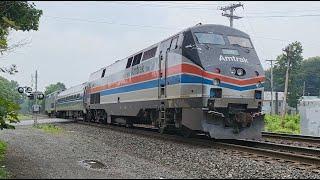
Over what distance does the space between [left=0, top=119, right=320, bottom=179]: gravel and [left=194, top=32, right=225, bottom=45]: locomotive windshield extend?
3724 mm

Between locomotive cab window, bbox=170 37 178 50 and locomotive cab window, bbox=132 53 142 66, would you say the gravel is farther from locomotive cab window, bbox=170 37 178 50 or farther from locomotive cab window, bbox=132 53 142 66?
locomotive cab window, bbox=132 53 142 66

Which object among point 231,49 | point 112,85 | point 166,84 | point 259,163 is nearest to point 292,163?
point 259,163

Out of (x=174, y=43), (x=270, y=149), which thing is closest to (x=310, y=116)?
(x=270, y=149)

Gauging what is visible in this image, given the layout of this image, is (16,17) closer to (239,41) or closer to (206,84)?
(206,84)

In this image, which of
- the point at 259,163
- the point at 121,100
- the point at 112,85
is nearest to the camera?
the point at 259,163

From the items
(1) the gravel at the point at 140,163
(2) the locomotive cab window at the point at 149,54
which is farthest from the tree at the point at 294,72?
(1) the gravel at the point at 140,163

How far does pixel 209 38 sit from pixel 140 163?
21.5ft

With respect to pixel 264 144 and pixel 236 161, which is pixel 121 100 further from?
pixel 236 161

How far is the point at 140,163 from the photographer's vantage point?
1030 centimetres

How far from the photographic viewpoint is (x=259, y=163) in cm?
1082

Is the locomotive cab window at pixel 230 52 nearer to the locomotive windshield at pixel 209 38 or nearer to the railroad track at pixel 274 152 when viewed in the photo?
the locomotive windshield at pixel 209 38

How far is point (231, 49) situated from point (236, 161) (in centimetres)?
535

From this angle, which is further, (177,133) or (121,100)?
(121,100)

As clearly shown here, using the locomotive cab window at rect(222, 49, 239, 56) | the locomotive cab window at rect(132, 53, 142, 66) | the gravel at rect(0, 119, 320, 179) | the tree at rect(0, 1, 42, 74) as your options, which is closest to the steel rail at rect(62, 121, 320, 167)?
the gravel at rect(0, 119, 320, 179)
